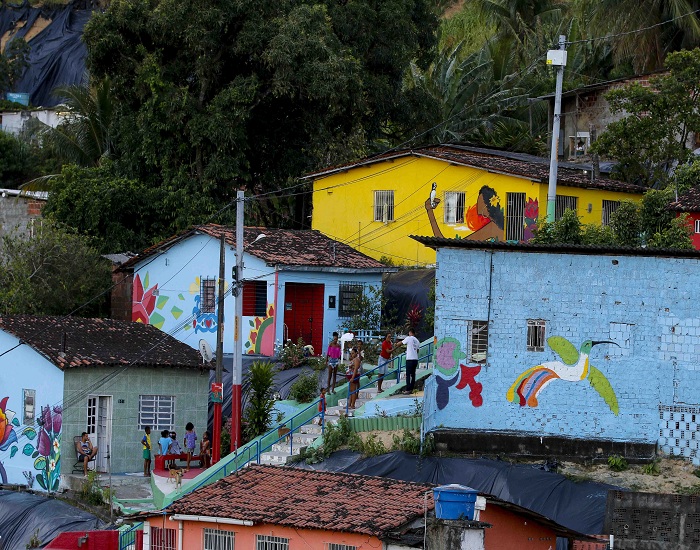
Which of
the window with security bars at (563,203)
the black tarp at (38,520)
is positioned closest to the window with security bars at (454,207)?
the window with security bars at (563,203)

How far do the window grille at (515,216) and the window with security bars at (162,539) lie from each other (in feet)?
59.7

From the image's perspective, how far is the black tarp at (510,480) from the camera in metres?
24.5

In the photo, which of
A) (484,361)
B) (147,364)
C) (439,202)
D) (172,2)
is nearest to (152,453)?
(147,364)

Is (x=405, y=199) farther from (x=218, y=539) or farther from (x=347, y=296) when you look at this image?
(x=218, y=539)

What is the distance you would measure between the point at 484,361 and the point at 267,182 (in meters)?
22.1

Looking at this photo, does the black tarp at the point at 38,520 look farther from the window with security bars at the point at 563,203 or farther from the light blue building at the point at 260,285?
the window with security bars at the point at 563,203

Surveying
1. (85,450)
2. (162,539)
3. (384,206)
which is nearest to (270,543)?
(162,539)

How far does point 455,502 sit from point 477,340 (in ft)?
26.7

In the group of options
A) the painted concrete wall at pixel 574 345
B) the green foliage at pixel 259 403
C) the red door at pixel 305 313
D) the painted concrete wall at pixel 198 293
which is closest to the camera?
the painted concrete wall at pixel 574 345

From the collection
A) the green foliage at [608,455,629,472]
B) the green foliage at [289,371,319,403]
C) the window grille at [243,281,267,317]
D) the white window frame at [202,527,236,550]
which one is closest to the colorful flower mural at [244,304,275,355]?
the window grille at [243,281,267,317]

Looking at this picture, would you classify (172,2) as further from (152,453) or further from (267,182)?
(152,453)

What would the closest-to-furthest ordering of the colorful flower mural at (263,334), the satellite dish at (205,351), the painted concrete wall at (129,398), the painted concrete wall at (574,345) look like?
the painted concrete wall at (574,345) < the painted concrete wall at (129,398) < the satellite dish at (205,351) < the colorful flower mural at (263,334)

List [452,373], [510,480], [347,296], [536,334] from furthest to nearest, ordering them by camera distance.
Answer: [347,296]
[452,373]
[536,334]
[510,480]

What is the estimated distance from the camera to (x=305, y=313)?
37.6 metres
